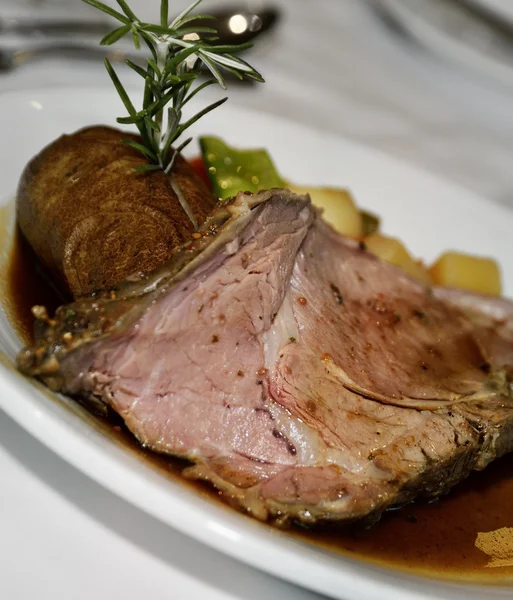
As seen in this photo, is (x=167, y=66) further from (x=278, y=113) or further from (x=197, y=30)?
(x=278, y=113)

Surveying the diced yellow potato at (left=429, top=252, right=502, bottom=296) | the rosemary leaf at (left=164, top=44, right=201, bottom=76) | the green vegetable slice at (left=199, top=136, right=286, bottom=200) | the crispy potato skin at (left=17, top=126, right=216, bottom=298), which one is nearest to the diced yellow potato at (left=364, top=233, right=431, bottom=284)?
the diced yellow potato at (left=429, top=252, right=502, bottom=296)

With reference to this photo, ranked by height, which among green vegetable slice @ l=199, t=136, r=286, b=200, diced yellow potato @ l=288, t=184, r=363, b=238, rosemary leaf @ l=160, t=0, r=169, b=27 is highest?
rosemary leaf @ l=160, t=0, r=169, b=27

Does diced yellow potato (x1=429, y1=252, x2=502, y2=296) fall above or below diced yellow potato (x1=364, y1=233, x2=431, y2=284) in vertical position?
below

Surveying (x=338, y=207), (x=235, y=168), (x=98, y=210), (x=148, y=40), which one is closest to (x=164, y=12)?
(x=148, y=40)

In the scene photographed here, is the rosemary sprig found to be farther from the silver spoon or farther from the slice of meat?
the silver spoon

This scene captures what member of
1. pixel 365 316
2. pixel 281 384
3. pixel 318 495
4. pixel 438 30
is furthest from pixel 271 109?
pixel 318 495

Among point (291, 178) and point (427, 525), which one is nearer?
point (427, 525)

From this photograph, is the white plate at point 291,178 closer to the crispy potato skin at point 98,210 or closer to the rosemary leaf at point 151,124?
the crispy potato skin at point 98,210
